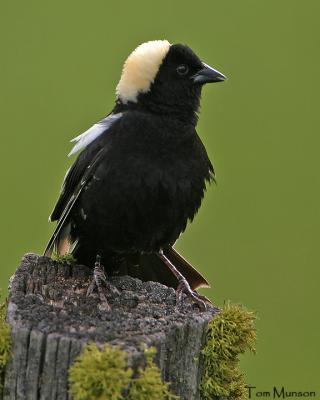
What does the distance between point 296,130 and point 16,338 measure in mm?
5706

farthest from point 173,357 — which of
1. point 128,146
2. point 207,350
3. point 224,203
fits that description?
point 224,203

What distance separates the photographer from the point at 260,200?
7641 mm

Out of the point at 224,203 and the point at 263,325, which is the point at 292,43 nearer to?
the point at 224,203

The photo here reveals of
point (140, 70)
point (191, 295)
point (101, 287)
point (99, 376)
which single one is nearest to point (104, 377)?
point (99, 376)

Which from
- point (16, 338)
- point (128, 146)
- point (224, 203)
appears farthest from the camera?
point (224, 203)

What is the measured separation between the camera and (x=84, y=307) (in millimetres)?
3463

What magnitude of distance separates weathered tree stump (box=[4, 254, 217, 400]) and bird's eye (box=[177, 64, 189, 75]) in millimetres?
1322

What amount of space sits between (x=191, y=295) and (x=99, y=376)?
1.31m

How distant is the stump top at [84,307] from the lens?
2988 mm

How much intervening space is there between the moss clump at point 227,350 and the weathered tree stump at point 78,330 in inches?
1.9

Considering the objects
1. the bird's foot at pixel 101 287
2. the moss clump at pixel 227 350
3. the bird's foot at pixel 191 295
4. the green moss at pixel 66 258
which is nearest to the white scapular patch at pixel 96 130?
the green moss at pixel 66 258

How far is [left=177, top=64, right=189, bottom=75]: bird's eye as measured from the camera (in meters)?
4.66

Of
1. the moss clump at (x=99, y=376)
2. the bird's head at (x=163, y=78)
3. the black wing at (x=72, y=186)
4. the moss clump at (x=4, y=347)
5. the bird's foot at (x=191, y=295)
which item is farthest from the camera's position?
the bird's head at (x=163, y=78)

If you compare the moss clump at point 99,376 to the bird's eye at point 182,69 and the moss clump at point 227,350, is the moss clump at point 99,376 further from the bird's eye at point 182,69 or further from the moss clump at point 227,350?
the bird's eye at point 182,69
